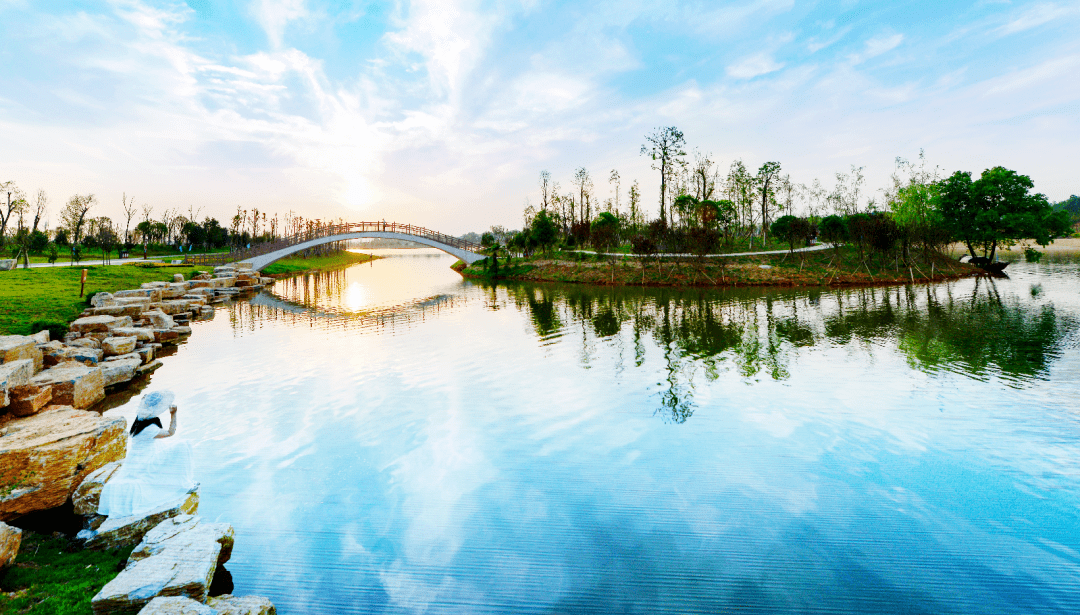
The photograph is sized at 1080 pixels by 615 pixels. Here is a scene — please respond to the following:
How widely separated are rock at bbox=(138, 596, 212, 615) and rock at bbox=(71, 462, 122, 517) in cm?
343

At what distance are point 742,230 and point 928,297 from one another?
48.7m

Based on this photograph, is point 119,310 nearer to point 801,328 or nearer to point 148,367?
point 148,367

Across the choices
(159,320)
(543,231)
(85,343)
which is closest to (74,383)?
(85,343)

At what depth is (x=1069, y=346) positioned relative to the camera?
52.1ft

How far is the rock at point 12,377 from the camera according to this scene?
8625 millimetres

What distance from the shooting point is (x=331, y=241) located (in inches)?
2233

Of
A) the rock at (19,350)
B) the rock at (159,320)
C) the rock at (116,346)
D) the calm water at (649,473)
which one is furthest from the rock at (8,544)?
the rock at (159,320)

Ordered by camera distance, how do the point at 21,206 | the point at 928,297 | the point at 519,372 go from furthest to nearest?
the point at 21,206
the point at 928,297
the point at 519,372

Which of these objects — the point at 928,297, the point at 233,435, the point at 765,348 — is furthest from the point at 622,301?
the point at 233,435

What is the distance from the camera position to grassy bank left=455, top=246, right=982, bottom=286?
41.2 meters

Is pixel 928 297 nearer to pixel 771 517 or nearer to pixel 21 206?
pixel 771 517

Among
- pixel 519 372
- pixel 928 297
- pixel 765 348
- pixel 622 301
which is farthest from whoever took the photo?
pixel 622 301

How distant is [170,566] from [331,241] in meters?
56.8

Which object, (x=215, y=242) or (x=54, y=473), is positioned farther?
(x=215, y=242)
